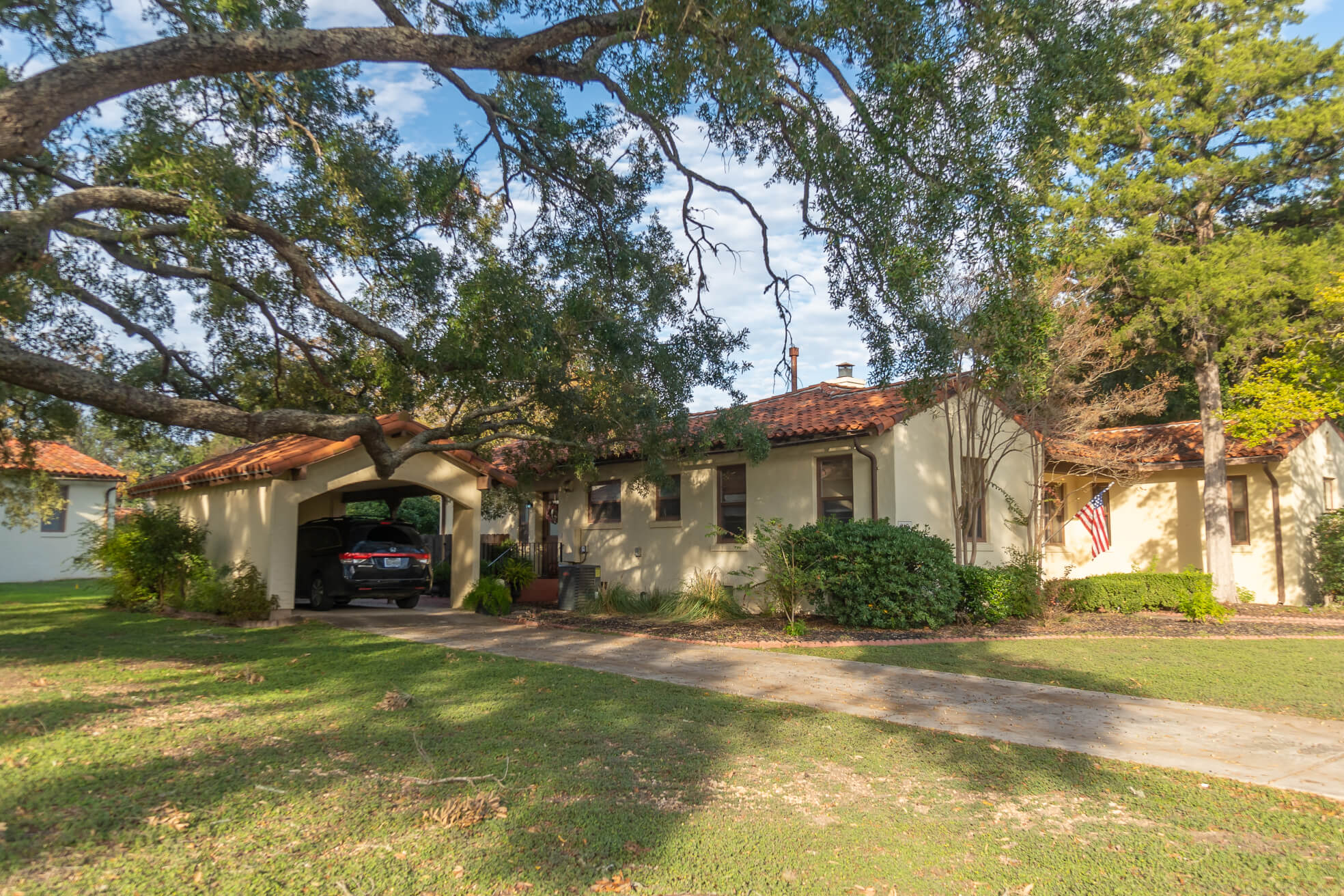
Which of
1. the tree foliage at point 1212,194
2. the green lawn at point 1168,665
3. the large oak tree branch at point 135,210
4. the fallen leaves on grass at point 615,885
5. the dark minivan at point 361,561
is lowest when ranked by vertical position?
the green lawn at point 1168,665

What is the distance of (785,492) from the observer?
16.5 metres

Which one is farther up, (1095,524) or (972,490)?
(972,490)

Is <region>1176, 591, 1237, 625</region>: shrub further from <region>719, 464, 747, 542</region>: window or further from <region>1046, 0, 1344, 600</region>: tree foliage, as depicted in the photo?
<region>719, 464, 747, 542</region>: window

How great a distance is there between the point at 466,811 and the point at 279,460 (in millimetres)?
10612

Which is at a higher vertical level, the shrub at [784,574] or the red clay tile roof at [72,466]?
the red clay tile roof at [72,466]

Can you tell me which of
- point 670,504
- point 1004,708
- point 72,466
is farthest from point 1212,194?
point 72,466

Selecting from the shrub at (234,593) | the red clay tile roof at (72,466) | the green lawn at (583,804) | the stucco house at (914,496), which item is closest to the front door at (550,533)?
the stucco house at (914,496)

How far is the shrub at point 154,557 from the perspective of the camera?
15211mm

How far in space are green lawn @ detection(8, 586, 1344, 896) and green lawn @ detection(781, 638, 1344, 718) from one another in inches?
135

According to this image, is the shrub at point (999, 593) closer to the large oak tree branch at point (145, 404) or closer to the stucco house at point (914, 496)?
the stucco house at point (914, 496)

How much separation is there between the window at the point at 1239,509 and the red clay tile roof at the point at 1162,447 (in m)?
0.90

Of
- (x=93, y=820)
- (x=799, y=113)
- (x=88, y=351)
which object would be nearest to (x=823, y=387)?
(x=799, y=113)

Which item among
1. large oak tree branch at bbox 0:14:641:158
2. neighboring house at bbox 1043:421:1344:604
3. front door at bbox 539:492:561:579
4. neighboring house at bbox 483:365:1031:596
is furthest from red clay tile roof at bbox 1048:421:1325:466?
large oak tree branch at bbox 0:14:641:158

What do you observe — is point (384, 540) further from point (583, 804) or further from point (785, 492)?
point (583, 804)
